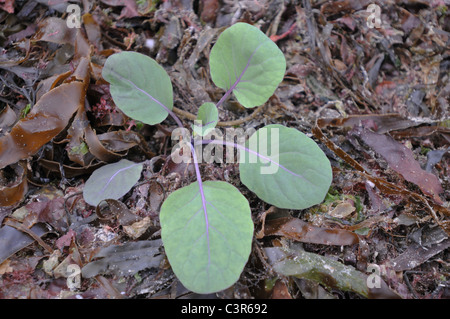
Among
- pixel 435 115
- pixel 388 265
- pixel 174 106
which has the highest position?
pixel 174 106

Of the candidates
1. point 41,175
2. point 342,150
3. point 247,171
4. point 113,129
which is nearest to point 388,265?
point 342,150

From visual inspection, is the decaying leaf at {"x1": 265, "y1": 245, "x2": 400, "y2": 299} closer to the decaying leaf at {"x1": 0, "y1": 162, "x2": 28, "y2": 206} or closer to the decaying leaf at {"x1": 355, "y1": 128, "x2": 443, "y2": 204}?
the decaying leaf at {"x1": 355, "y1": 128, "x2": 443, "y2": 204}

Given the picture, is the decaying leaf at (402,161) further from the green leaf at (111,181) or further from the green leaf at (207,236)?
the green leaf at (111,181)

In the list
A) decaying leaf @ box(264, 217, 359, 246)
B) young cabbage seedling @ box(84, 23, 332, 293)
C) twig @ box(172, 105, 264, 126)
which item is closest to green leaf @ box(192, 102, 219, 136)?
young cabbage seedling @ box(84, 23, 332, 293)

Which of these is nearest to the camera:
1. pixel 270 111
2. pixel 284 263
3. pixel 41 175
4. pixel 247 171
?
pixel 284 263

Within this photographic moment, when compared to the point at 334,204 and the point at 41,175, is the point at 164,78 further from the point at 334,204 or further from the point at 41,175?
the point at 334,204

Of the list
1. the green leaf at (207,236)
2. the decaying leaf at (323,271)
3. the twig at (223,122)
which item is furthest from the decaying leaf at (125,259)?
the twig at (223,122)

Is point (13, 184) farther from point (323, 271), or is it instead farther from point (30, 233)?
point (323, 271)

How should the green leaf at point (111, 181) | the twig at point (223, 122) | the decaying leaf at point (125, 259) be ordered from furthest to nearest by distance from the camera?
Answer: the twig at point (223, 122), the green leaf at point (111, 181), the decaying leaf at point (125, 259)
